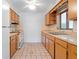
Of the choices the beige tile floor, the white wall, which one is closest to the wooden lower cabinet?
the beige tile floor

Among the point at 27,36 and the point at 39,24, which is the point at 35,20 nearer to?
the point at 39,24

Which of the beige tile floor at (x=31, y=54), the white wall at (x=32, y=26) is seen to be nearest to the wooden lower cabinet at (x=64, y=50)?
the beige tile floor at (x=31, y=54)

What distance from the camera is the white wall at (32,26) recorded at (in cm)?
970

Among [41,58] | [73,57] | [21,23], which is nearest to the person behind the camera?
[73,57]

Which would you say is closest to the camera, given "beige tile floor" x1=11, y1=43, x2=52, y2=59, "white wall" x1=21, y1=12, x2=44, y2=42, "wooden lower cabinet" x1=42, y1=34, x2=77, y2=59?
"wooden lower cabinet" x1=42, y1=34, x2=77, y2=59

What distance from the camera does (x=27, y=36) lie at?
9.72 metres

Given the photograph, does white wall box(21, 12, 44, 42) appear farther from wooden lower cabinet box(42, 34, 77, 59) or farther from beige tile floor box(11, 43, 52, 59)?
wooden lower cabinet box(42, 34, 77, 59)

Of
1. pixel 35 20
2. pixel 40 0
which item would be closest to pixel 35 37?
pixel 35 20

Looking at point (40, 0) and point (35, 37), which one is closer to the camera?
point (40, 0)

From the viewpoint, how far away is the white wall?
9.70 meters

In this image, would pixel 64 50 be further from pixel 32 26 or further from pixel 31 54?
pixel 32 26

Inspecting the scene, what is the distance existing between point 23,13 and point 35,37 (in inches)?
79.2

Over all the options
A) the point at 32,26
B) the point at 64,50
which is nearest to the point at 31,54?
the point at 64,50

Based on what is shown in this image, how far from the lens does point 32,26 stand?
9.78m
